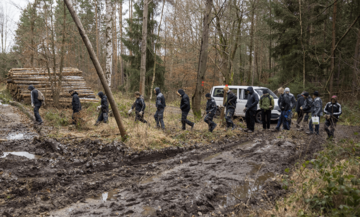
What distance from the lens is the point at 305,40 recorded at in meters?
16.0

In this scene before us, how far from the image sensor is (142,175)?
518 cm

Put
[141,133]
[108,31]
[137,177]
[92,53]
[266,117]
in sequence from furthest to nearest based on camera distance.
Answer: [108,31] < [266,117] < [141,133] < [92,53] < [137,177]

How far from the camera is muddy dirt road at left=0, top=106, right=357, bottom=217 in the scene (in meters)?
3.75

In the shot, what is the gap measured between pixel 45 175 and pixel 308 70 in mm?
17594

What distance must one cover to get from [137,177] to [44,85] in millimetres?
11763

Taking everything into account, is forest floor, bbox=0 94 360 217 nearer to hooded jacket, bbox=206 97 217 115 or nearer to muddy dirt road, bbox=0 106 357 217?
muddy dirt road, bbox=0 106 357 217

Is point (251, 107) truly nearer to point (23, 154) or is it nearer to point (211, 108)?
point (211, 108)

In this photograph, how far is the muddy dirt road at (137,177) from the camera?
3752 millimetres

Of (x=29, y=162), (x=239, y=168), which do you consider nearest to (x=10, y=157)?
(x=29, y=162)

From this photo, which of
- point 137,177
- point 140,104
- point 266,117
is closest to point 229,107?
point 266,117

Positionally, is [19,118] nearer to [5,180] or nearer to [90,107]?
[90,107]

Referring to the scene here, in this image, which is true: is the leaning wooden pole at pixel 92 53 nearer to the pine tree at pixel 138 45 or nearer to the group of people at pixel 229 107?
the group of people at pixel 229 107

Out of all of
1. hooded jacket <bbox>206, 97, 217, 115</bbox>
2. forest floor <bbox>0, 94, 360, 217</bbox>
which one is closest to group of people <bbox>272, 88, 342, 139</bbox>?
forest floor <bbox>0, 94, 360, 217</bbox>

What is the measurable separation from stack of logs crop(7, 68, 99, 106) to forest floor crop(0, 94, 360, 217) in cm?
534
